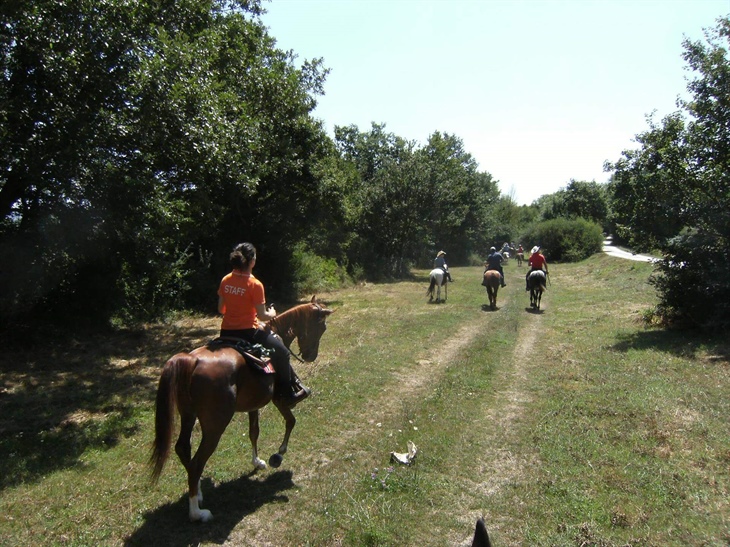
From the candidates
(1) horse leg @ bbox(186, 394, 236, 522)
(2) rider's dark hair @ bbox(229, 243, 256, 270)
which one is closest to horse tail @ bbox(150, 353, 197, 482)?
(1) horse leg @ bbox(186, 394, 236, 522)

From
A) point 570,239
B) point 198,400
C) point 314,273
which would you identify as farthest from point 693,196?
point 570,239

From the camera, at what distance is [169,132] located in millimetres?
10195

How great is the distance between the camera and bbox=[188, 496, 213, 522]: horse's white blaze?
5004 millimetres

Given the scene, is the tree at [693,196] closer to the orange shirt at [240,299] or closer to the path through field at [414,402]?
the path through field at [414,402]

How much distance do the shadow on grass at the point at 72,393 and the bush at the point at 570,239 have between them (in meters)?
42.1

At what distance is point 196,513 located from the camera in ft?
16.4

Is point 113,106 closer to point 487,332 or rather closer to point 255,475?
point 255,475

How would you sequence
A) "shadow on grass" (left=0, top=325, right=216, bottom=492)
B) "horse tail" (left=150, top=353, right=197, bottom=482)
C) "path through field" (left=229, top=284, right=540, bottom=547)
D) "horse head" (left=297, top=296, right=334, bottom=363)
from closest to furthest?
"horse tail" (left=150, top=353, right=197, bottom=482) → "path through field" (left=229, top=284, right=540, bottom=547) → "shadow on grass" (left=0, top=325, right=216, bottom=492) → "horse head" (left=297, top=296, right=334, bottom=363)

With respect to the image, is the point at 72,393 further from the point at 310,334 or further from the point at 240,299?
the point at 240,299

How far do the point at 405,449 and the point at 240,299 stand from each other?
10.2 feet

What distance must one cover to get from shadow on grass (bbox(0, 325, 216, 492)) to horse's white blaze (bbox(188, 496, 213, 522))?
238 cm

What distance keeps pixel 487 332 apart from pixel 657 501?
9.47 m

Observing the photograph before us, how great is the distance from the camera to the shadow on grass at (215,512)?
15.7ft

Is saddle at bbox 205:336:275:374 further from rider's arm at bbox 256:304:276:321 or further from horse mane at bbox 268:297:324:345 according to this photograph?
horse mane at bbox 268:297:324:345
